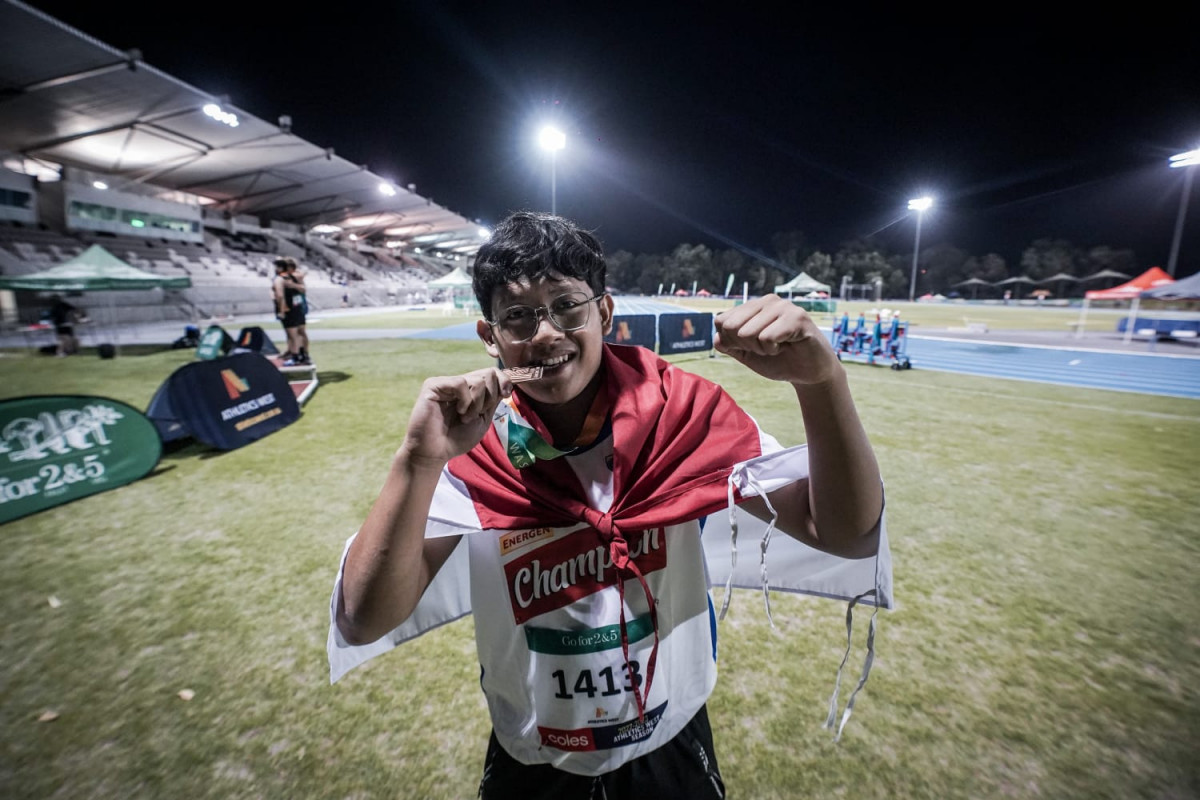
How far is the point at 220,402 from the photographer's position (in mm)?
6062

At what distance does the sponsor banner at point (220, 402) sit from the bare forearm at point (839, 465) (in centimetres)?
697

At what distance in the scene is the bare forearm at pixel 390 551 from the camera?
1.15 m

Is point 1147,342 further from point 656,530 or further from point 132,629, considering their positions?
point 132,629

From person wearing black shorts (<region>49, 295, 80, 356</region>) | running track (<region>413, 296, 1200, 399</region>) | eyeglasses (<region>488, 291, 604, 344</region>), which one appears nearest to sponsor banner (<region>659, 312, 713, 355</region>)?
running track (<region>413, 296, 1200, 399</region>)

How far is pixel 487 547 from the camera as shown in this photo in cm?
144

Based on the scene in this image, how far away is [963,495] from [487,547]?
5.30 meters

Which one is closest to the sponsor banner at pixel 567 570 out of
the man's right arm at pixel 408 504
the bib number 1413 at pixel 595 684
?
the bib number 1413 at pixel 595 684

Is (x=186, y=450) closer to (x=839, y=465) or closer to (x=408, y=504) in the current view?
(x=408, y=504)

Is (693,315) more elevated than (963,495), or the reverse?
(693,315)

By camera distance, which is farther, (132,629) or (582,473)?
(132,629)

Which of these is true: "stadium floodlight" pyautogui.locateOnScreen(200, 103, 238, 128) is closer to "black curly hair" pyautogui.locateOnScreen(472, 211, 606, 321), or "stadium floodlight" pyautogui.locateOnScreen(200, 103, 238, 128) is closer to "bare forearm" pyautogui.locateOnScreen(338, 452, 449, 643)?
"black curly hair" pyautogui.locateOnScreen(472, 211, 606, 321)

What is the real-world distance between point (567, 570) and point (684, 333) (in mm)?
13441

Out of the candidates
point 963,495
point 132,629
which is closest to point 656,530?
point 132,629

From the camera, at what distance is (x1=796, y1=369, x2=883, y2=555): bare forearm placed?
123 centimetres
